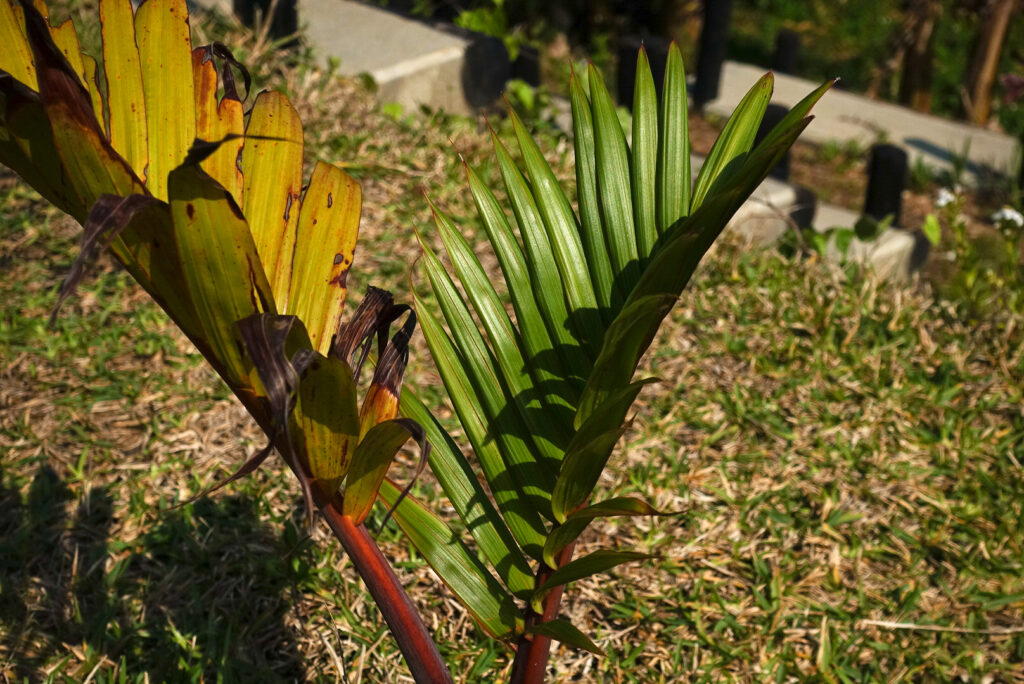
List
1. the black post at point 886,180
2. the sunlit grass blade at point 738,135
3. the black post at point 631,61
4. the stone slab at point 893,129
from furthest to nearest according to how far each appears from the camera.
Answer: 1. the stone slab at point 893,129
2. the black post at point 631,61
3. the black post at point 886,180
4. the sunlit grass blade at point 738,135

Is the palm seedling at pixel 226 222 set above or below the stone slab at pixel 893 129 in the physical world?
above

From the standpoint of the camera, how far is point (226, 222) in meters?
0.86

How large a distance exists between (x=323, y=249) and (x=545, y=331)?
11.0 inches

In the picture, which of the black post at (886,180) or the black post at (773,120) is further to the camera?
the black post at (886,180)

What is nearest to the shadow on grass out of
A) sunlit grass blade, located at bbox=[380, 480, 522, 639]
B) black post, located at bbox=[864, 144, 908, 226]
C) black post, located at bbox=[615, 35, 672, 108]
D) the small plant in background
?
sunlit grass blade, located at bbox=[380, 480, 522, 639]

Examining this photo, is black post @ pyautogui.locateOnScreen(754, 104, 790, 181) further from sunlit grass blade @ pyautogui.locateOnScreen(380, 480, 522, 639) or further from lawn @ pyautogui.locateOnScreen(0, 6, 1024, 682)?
sunlit grass blade @ pyautogui.locateOnScreen(380, 480, 522, 639)

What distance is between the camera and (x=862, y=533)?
2215 millimetres

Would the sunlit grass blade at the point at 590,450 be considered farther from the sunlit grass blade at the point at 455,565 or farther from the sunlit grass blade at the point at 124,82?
the sunlit grass blade at the point at 124,82

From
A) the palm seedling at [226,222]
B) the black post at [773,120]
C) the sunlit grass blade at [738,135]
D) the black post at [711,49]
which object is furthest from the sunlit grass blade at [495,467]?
the black post at [711,49]

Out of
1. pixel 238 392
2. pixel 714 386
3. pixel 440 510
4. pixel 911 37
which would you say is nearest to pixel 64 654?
pixel 440 510

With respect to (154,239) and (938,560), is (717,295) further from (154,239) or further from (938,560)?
(154,239)

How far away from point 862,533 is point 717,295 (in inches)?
37.7

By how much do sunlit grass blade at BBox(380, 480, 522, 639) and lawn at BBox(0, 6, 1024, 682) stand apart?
0.55 m

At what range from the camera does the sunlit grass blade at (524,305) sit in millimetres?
1165
